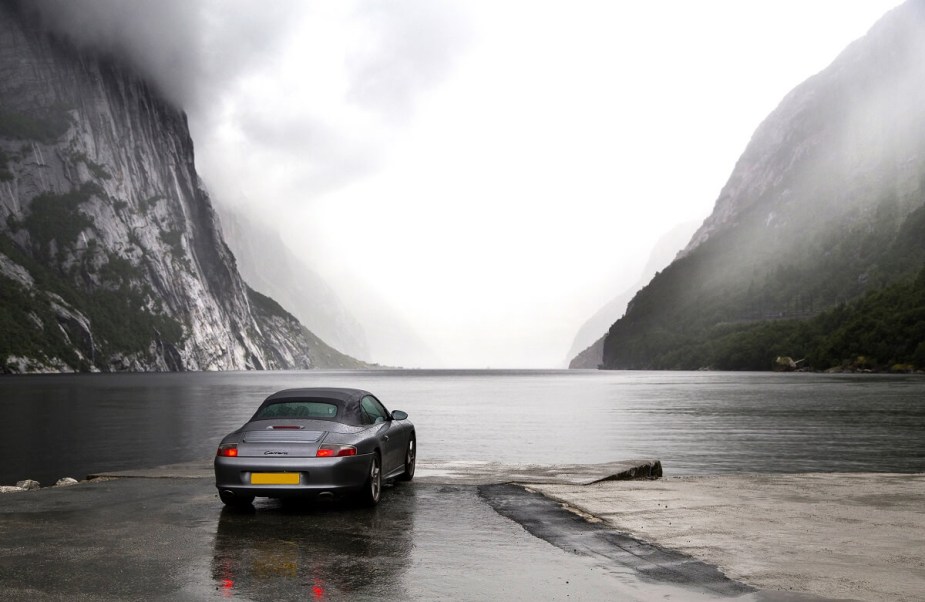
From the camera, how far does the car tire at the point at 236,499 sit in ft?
42.5

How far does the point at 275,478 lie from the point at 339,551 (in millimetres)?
3035

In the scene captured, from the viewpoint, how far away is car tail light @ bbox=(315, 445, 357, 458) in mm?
12805

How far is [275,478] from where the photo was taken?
1269 cm

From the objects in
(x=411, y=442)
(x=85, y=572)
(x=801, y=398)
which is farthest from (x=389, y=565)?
(x=801, y=398)

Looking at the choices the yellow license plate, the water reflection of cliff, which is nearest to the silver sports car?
the yellow license plate

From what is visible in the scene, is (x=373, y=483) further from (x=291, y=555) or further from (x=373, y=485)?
(x=291, y=555)

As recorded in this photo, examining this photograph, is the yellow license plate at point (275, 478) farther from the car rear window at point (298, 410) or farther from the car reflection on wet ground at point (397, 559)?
the car rear window at point (298, 410)

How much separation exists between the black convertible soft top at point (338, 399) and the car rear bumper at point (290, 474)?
1195 millimetres

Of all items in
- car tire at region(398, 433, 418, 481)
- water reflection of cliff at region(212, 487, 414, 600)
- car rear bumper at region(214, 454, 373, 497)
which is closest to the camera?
water reflection of cliff at region(212, 487, 414, 600)

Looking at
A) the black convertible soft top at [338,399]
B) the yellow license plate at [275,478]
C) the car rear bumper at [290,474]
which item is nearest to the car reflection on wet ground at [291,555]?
the car rear bumper at [290,474]

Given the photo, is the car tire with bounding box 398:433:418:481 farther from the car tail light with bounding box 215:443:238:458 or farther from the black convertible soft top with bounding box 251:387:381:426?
the car tail light with bounding box 215:443:238:458

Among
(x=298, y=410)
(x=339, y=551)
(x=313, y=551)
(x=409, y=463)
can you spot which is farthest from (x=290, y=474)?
(x=409, y=463)

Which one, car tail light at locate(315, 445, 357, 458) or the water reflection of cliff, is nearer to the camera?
the water reflection of cliff

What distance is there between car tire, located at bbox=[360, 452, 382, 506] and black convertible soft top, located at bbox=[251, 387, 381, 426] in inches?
30.3
